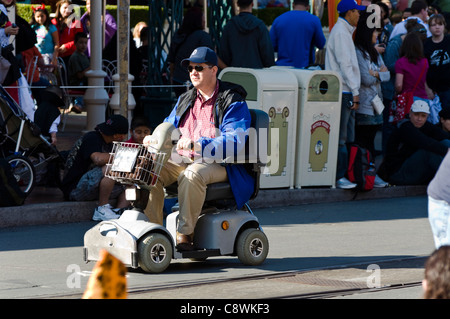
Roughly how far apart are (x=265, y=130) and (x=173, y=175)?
2.57 ft

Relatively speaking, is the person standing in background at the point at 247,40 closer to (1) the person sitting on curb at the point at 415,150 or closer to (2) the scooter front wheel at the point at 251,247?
(1) the person sitting on curb at the point at 415,150

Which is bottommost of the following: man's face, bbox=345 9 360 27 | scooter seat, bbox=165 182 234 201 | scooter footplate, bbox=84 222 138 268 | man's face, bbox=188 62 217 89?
scooter footplate, bbox=84 222 138 268

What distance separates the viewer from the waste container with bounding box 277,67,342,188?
11.3 metres

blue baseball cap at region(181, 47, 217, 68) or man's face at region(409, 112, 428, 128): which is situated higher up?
blue baseball cap at region(181, 47, 217, 68)

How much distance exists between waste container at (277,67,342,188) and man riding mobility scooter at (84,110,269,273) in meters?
3.43

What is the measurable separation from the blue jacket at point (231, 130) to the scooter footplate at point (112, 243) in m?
0.85

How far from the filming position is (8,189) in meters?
9.59

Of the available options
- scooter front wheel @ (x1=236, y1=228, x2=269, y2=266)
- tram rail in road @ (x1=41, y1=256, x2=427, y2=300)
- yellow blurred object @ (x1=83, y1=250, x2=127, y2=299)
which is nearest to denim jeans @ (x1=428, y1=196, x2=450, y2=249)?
tram rail in road @ (x1=41, y1=256, x2=427, y2=300)

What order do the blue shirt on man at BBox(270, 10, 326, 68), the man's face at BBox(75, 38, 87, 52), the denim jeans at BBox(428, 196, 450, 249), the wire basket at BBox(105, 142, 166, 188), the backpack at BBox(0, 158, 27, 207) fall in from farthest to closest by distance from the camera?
1. the man's face at BBox(75, 38, 87, 52)
2. the blue shirt on man at BBox(270, 10, 326, 68)
3. the backpack at BBox(0, 158, 27, 207)
4. the wire basket at BBox(105, 142, 166, 188)
5. the denim jeans at BBox(428, 196, 450, 249)

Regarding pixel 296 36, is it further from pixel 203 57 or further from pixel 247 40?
pixel 203 57

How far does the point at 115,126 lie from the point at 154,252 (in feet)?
8.48

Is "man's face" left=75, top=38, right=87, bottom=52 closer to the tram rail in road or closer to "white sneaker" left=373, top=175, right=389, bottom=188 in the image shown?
"white sneaker" left=373, top=175, right=389, bottom=188

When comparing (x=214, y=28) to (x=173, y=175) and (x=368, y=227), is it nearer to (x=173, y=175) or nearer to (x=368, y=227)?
(x=368, y=227)
